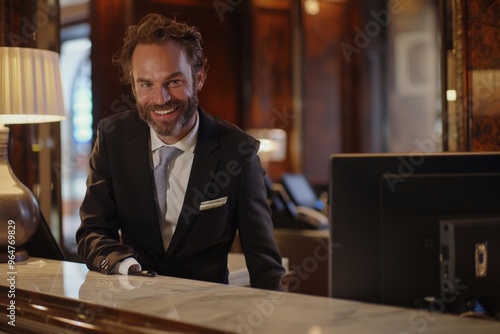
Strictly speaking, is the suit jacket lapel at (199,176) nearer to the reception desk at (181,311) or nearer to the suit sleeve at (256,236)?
the suit sleeve at (256,236)

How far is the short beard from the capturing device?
228cm

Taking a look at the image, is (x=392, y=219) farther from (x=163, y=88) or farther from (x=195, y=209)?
(x=163, y=88)

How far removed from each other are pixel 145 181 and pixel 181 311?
89 centimetres

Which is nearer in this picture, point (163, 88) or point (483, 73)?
point (163, 88)

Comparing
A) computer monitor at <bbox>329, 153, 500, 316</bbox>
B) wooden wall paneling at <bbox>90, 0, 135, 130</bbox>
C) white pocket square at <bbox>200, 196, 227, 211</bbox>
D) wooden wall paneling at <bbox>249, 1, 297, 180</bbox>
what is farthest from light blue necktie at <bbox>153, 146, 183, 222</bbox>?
wooden wall paneling at <bbox>249, 1, 297, 180</bbox>

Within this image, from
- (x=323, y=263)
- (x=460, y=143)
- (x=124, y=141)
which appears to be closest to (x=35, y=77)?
(x=124, y=141)

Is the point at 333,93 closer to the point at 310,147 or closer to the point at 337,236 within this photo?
the point at 310,147

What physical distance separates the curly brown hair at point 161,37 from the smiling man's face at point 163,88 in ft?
0.09

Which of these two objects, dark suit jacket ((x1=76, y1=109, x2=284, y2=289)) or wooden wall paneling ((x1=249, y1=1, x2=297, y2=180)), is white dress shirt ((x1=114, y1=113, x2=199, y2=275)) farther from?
wooden wall paneling ((x1=249, y1=1, x2=297, y2=180))

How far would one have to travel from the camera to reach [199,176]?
2334 mm

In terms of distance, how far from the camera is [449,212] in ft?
5.12

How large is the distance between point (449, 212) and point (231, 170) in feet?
3.10

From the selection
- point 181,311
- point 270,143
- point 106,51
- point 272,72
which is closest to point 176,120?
point 181,311

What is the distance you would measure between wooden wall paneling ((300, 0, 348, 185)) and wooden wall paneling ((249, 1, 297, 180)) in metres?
0.19
